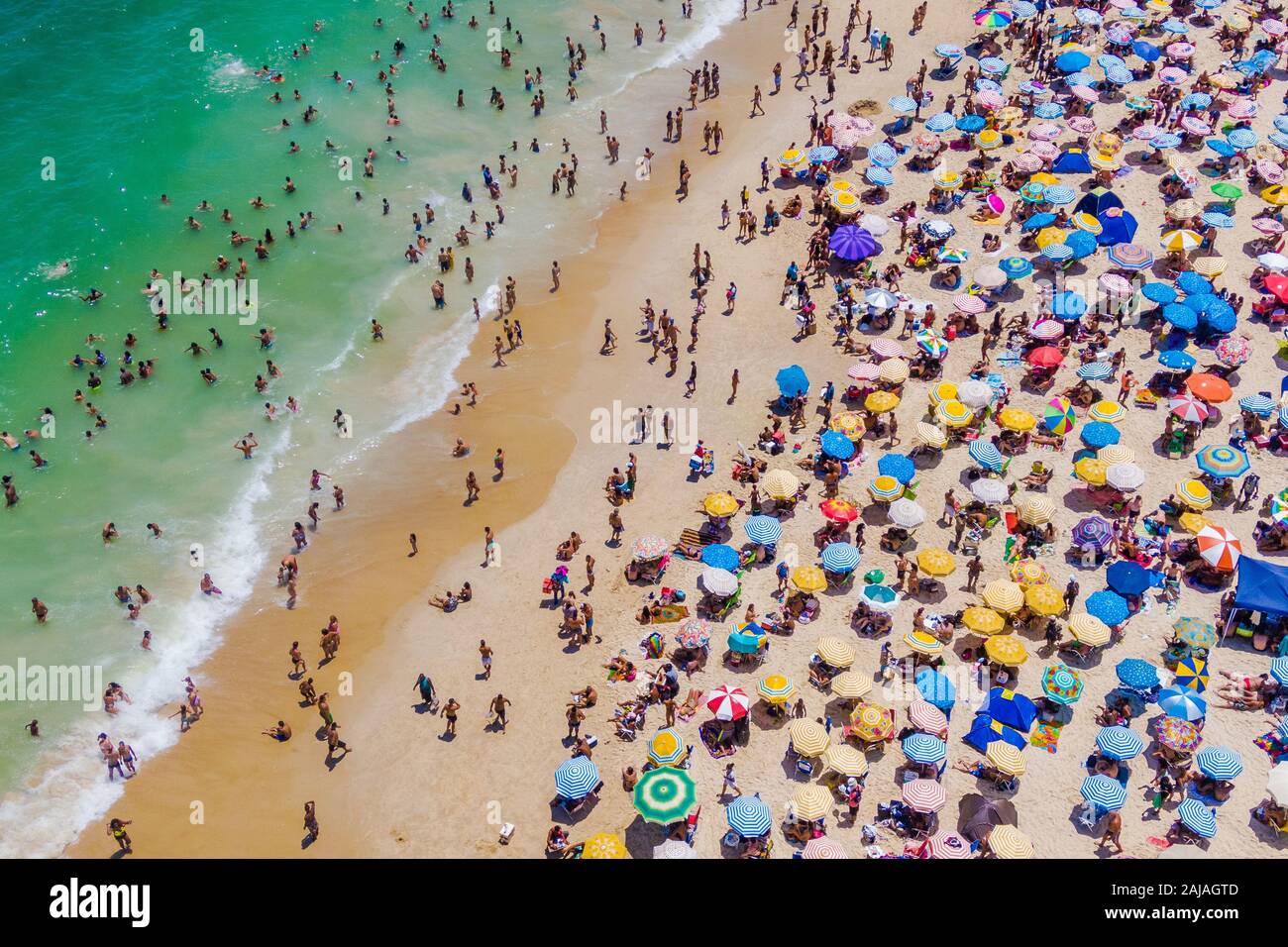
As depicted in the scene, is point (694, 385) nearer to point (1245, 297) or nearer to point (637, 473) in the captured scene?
point (637, 473)

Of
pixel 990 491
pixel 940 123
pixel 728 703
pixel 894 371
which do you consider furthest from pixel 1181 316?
pixel 728 703

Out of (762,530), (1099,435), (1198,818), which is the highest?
(1099,435)

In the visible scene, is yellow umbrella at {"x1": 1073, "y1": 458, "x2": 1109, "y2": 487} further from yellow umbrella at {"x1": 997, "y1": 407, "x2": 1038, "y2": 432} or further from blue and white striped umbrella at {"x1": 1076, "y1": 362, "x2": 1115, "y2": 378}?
blue and white striped umbrella at {"x1": 1076, "y1": 362, "x2": 1115, "y2": 378}

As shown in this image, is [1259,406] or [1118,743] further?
[1259,406]

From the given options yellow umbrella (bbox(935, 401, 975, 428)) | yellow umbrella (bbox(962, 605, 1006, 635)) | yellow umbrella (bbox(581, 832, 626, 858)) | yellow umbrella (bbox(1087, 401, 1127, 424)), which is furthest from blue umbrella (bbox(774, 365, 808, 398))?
yellow umbrella (bbox(581, 832, 626, 858))

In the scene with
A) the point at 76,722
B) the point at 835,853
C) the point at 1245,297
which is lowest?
the point at 76,722

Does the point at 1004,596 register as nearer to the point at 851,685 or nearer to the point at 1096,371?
the point at 851,685

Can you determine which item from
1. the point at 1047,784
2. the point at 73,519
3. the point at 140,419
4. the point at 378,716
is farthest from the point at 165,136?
the point at 1047,784

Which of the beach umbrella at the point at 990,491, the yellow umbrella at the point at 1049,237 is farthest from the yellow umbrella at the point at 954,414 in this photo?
the yellow umbrella at the point at 1049,237
